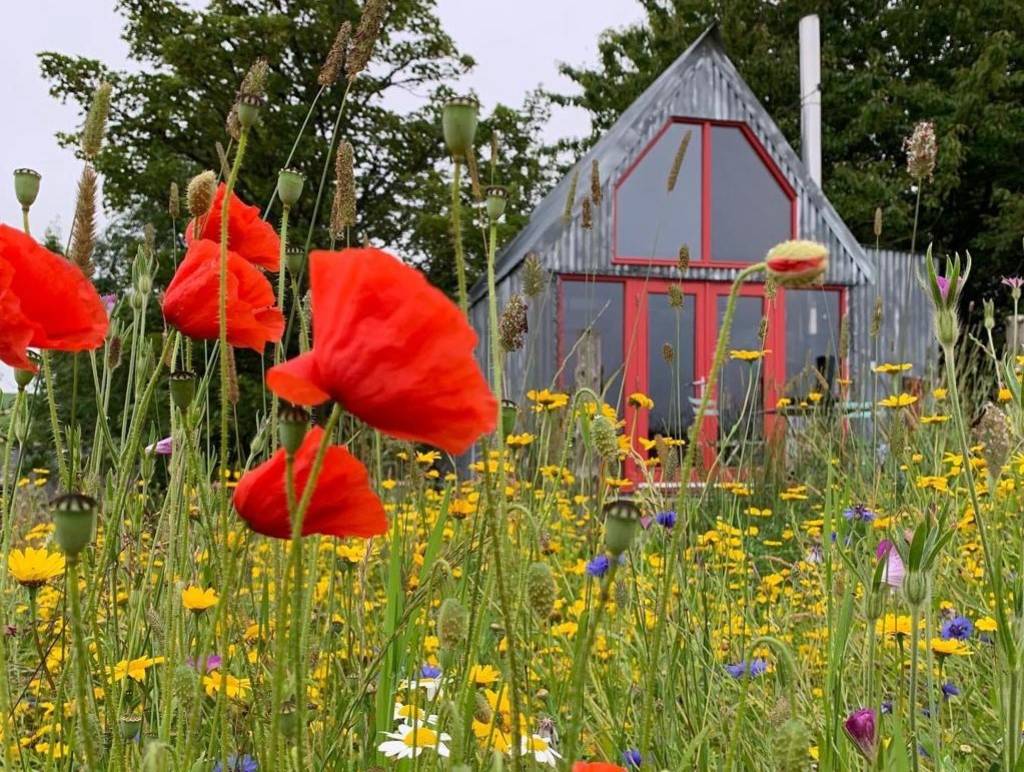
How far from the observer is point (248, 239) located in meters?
1.07

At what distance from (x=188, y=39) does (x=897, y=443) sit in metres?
15.2

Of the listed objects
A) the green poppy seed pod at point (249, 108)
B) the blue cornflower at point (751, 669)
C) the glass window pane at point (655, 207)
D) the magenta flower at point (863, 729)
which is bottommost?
the blue cornflower at point (751, 669)

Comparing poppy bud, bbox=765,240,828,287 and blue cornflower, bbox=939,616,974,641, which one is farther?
blue cornflower, bbox=939,616,974,641

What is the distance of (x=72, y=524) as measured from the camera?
23.0 inches

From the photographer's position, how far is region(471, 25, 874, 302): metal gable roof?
10.8 m

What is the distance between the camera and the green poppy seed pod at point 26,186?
110cm

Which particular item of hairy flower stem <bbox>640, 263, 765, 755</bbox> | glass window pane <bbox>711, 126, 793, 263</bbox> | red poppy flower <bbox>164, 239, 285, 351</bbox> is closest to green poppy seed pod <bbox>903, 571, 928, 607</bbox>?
hairy flower stem <bbox>640, 263, 765, 755</bbox>

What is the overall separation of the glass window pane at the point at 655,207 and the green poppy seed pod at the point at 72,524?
1064 cm

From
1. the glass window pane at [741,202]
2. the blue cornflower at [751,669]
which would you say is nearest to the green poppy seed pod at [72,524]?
the blue cornflower at [751,669]

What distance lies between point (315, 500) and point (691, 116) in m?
11.3

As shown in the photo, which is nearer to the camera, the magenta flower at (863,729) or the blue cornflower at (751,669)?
the magenta flower at (863,729)

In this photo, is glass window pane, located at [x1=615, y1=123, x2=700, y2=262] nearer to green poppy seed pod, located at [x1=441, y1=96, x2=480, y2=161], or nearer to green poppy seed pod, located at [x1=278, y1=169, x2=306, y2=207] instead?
green poppy seed pod, located at [x1=278, y1=169, x2=306, y2=207]

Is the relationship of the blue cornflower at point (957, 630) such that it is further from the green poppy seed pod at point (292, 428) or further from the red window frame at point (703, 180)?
the red window frame at point (703, 180)

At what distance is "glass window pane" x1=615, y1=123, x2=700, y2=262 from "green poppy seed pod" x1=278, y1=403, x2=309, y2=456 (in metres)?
10.6
